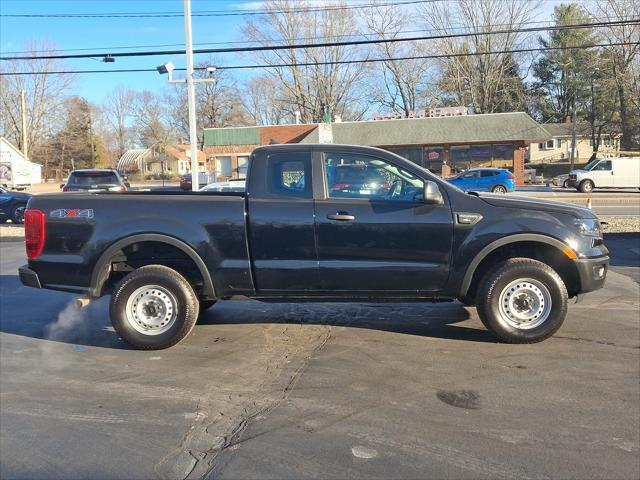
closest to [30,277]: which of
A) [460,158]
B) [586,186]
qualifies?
[586,186]

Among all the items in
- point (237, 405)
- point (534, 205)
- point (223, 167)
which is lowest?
point (237, 405)

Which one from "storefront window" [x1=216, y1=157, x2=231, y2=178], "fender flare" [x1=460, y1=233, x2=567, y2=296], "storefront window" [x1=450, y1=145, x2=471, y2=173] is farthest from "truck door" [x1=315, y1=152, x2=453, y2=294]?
"storefront window" [x1=216, y1=157, x2=231, y2=178]

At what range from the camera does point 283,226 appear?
17.3 ft

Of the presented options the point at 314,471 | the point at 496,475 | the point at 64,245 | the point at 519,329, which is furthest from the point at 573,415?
the point at 64,245

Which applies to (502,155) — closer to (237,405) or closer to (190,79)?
(190,79)

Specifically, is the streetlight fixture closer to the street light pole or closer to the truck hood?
the street light pole

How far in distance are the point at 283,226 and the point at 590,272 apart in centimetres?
293

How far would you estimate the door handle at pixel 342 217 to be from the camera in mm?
5211

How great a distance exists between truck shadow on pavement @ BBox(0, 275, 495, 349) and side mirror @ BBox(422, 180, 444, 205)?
1468mm

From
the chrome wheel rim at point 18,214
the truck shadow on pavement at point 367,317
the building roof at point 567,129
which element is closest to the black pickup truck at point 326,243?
the truck shadow on pavement at point 367,317

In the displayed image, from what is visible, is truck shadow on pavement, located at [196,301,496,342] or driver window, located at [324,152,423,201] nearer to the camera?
driver window, located at [324,152,423,201]

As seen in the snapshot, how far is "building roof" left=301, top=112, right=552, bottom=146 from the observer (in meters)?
39.8

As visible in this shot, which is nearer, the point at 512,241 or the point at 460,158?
the point at 512,241

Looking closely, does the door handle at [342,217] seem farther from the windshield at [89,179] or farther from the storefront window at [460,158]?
the storefront window at [460,158]
